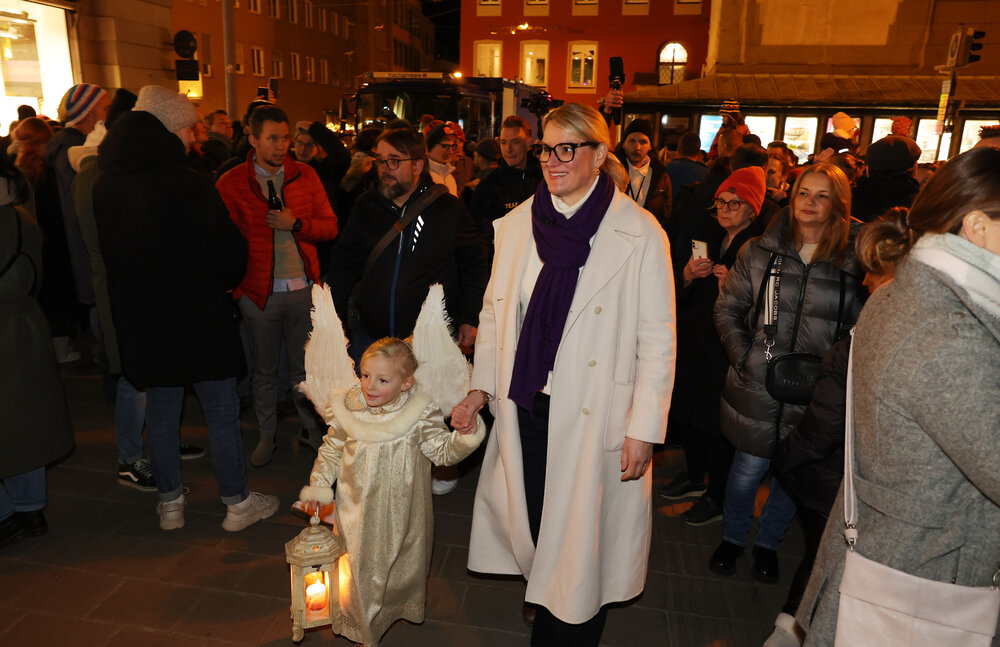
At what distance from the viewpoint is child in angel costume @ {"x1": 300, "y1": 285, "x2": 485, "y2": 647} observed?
113 inches

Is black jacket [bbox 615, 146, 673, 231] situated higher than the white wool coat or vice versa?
black jacket [bbox 615, 146, 673, 231]

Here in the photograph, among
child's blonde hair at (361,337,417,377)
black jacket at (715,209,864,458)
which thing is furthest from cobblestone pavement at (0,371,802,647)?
child's blonde hair at (361,337,417,377)

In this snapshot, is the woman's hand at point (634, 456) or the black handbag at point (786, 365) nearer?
the woman's hand at point (634, 456)

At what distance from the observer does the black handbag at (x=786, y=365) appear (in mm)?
3168

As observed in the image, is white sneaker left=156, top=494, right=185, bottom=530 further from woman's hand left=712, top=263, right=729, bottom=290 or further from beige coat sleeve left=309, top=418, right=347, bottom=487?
woman's hand left=712, top=263, right=729, bottom=290

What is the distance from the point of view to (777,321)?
335 cm

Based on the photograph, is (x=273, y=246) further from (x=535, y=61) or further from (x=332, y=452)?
(x=535, y=61)

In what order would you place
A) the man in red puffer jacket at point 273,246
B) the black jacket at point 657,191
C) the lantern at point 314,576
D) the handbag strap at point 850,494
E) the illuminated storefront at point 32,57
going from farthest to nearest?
the illuminated storefront at point 32,57 → the black jacket at point 657,191 → the man in red puffer jacket at point 273,246 → the lantern at point 314,576 → the handbag strap at point 850,494

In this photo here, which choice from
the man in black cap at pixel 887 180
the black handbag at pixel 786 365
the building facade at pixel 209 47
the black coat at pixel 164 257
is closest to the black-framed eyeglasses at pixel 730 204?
the black handbag at pixel 786 365

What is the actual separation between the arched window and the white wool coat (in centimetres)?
3427

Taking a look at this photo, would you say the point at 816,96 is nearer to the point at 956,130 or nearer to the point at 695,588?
the point at 956,130

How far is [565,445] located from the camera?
2.62 metres

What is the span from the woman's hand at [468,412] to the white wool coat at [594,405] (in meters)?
0.08

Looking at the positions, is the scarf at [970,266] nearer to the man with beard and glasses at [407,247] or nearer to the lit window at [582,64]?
the man with beard and glasses at [407,247]
